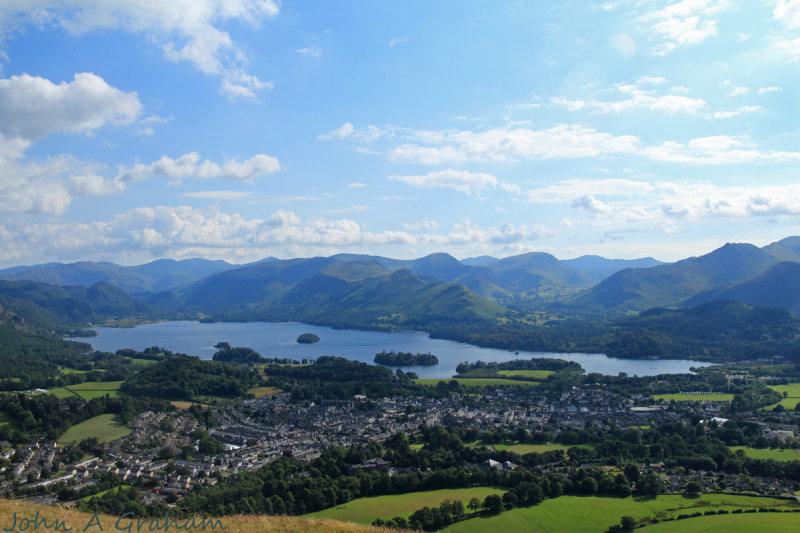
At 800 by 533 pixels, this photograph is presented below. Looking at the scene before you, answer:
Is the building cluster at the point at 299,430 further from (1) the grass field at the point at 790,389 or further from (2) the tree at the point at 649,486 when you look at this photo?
(1) the grass field at the point at 790,389

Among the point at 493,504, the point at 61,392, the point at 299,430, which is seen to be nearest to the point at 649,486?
the point at 493,504

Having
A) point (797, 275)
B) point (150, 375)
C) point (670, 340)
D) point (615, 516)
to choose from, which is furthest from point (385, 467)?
point (797, 275)

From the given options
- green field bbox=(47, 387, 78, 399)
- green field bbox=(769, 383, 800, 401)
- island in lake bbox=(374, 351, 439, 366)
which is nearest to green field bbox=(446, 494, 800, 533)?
green field bbox=(769, 383, 800, 401)

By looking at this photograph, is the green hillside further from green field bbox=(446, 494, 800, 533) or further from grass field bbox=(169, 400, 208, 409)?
green field bbox=(446, 494, 800, 533)

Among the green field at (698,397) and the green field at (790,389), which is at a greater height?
the green field at (790,389)

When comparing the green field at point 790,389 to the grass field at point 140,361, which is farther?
the grass field at point 140,361

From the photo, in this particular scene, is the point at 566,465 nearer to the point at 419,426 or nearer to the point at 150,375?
the point at 419,426

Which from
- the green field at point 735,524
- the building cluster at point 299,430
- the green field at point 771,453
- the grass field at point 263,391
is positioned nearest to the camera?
the green field at point 735,524

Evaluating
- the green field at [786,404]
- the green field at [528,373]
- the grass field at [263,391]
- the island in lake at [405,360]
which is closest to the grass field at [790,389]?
the green field at [786,404]
